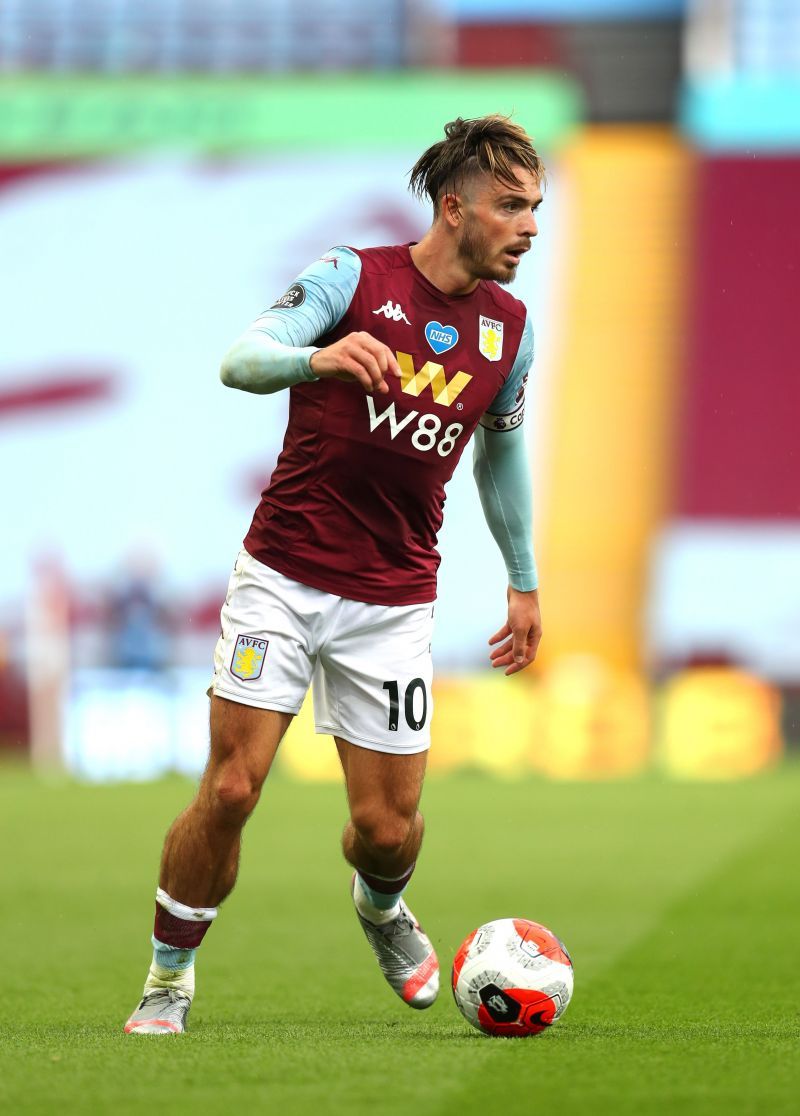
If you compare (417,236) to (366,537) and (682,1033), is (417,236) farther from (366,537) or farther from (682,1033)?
(682,1033)

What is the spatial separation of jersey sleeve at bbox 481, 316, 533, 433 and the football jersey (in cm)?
9

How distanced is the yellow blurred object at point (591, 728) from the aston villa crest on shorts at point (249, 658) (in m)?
11.3

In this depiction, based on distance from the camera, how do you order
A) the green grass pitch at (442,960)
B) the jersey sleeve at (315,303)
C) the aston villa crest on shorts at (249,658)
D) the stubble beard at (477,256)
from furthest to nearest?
the stubble beard at (477,256) < the aston villa crest on shorts at (249,658) < the jersey sleeve at (315,303) < the green grass pitch at (442,960)

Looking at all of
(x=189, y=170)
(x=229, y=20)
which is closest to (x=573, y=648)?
(x=189, y=170)

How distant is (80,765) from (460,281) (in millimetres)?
11793

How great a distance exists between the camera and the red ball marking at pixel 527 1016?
4730 mm

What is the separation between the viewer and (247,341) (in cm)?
442

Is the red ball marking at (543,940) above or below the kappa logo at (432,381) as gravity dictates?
below

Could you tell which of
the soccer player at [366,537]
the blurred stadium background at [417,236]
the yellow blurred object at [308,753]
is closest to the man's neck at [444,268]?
the soccer player at [366,537]

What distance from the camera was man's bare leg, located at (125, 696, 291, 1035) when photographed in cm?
477

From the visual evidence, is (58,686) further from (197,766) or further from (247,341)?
(247,341)

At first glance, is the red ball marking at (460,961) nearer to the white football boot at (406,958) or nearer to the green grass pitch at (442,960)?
the green grass pitch at (442,960)

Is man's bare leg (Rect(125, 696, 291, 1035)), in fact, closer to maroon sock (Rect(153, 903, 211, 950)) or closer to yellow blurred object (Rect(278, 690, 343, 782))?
maroon sock (Rect(153, 903, 211, 950))

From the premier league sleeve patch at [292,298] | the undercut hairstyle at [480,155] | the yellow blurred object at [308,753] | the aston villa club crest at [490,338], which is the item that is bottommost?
the yellow blurred object at [308,753]
